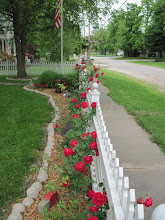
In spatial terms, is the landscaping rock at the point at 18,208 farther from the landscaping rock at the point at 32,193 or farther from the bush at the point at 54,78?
the bush at the point at 54,78

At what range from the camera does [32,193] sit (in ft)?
9.29

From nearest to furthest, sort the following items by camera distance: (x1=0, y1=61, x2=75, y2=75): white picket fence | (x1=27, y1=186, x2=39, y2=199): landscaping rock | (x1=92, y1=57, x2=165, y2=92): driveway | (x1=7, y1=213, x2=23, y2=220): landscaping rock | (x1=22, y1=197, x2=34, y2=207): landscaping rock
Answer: (x1=7, y1=213, x2=23, y2=220): landscaping rock < (x1=22, y1=197, x2=34, y2=207): landscaping rock < (x1=27, y1=186, x2=39, y2=199): landscaping rock < (x1=92, y1=57, x2=165, y2=92): driveway < (x1=0, y1=61, x2=75, y2=75): white picket fence

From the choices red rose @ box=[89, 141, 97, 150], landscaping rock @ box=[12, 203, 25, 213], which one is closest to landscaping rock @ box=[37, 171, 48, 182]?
landscaping rock @ box=[12, 203, 25, 213]

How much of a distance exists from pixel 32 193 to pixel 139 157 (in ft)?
5.78

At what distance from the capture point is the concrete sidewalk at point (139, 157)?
2.73 m

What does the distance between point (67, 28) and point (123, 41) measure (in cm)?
4528

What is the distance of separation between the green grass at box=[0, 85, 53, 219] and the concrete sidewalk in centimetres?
146

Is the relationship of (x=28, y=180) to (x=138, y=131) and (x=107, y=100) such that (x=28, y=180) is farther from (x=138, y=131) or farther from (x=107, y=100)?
(x=107, y=100)

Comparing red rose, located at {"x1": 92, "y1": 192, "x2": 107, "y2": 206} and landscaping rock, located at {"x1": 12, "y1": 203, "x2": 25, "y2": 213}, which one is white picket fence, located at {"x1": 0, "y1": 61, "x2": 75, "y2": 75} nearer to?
landscaping rock, located at {"x1": 12, "y1": 203, "x2": 25, "y2": 213}

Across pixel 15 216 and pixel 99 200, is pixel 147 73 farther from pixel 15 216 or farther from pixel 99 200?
pixel 99 200

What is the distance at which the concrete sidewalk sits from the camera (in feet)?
8.96

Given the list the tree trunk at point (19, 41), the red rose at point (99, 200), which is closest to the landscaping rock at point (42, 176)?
the red rose at point (99, 200)

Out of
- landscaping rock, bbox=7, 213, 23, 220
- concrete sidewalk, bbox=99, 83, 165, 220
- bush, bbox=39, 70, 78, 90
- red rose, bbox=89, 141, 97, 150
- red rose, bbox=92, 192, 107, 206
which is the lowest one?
landscaping rock, bbox=7, 213, 23, 220

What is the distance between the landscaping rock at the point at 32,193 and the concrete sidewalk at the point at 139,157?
1207 mm
